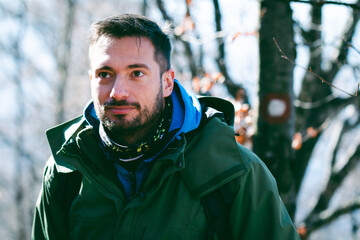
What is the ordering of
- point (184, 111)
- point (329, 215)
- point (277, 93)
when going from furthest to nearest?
point (329, 215) < point (277, 93) < point (184, 111)

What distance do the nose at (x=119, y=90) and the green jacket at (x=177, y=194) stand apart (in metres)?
0.47

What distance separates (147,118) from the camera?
238 cm

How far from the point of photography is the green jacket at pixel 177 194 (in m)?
2.00

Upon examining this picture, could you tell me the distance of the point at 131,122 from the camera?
7.66 feet

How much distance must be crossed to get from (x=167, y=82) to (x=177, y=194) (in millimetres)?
965

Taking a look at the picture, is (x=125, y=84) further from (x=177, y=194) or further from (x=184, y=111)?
(x=177, y=194)

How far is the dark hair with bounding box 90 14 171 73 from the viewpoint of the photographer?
7.97 feet

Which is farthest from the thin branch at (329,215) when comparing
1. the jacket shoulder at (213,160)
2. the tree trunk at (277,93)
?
the jacket shoulder at (213,160)

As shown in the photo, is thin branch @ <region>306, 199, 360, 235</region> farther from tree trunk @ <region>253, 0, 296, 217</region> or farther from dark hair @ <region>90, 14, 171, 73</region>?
dark hair @ <region>90, 14, 171, 73</region>

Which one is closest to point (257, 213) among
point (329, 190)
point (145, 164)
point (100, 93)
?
point (145, 164)

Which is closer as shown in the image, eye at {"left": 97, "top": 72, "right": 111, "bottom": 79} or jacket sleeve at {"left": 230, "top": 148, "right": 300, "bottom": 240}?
jacket sleeve at {"left": 230, "top": 148, "right": 300, "bottom": 240}

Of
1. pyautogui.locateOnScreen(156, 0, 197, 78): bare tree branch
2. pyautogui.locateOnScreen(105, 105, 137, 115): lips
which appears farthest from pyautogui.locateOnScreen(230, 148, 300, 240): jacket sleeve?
pyautogui.locateOnScreen(156, 0, 197, 78): bare tree branch

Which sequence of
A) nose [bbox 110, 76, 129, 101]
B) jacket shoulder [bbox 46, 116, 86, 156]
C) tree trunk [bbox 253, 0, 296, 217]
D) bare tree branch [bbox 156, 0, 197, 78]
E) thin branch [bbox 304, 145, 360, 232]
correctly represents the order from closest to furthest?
nose [bbox 110, 76, 129, 101]
jacket shoulder [bbox 46, 116, 86, 156]
tree trunk [bbox 253, 0, 296, 217]
bare tree branch [bbox 156, 0, 197, 78]
thin branch [bbox 304, 145, 360, 232]

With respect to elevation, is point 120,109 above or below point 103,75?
below
